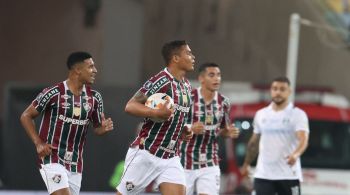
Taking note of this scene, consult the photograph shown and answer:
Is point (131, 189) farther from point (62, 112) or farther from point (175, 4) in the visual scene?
point (175, 4)

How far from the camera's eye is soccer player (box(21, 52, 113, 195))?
11508mm

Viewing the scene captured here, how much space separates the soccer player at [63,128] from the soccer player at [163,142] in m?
0.55

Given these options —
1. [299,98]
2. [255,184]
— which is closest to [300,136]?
[255,184]

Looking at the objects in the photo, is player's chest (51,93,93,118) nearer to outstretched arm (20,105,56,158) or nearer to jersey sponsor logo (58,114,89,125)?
jersey sponsor logo (58,114,89,125)

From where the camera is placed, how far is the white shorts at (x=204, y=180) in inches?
546

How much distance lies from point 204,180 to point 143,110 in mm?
3046

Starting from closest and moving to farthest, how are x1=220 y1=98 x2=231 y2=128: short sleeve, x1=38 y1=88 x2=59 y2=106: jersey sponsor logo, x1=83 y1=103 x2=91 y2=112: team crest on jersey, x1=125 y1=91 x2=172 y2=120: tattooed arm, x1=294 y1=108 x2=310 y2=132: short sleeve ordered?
x1=125 y1=91 x2=172 y2=120: tattooed arm → x1=38 y1=88 x2=59 y2=106: jersey sponsor logo → x1=83 y1=103 x2=91 y2=112: team crest on jersey → x1=220 y1=98 x2=231 y2=128: short sleeve → x1=294 y1=108 x2=310 y2=132: short sleeve

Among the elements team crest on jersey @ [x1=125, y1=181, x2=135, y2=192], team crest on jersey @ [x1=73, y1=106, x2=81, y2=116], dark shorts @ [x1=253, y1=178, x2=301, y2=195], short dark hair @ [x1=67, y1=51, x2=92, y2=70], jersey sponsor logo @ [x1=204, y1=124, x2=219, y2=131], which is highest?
short dark hair @ [x1=67, y1=51, x2=92, y2=70]

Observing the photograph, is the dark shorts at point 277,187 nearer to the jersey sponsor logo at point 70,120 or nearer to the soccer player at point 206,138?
the soccer player at point 206,138

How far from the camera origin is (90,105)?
463 inches

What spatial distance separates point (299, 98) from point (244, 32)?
6.51 metres

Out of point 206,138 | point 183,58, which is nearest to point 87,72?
point 183,58

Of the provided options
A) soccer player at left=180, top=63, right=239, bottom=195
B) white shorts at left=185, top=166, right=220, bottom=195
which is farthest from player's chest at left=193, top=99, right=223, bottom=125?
white shorts at left=185, top=166, right=220, bottom=195

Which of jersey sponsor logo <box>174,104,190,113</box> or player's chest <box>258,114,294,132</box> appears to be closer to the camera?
jersey sponsor logo <box>174,104,190,113</box>
